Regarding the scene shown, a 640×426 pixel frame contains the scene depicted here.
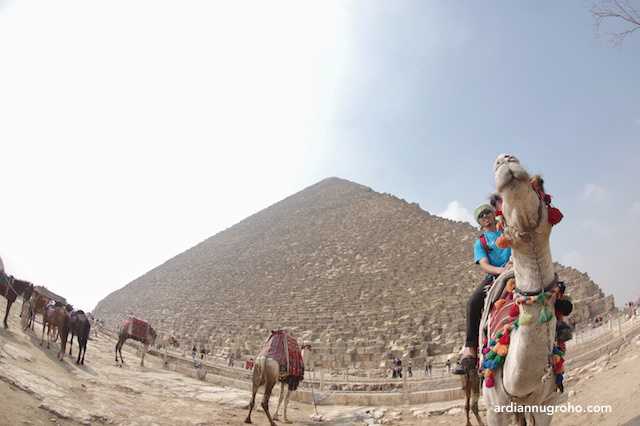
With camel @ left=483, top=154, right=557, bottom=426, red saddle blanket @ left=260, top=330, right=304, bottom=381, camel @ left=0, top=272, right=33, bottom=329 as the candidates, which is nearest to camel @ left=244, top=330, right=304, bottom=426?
red saddle blanket @ left=260, top=330, right=304, bottom=381

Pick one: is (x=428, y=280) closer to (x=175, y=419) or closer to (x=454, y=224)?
(x=454, y=224)

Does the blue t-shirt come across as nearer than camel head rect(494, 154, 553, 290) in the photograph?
No

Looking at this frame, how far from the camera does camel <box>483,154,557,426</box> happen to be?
1.69 metres

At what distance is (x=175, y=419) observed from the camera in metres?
5.05

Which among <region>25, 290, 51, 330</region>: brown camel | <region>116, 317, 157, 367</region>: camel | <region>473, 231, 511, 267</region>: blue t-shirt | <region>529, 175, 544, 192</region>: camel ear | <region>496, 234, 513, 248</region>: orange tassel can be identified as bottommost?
<region>116, 317, 157, 367</region>: camel

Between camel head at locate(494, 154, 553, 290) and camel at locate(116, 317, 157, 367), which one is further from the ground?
camel head at locate(494, 154, 553, 290)

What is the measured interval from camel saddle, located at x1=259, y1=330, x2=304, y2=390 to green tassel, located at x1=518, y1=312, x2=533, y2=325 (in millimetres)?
4826

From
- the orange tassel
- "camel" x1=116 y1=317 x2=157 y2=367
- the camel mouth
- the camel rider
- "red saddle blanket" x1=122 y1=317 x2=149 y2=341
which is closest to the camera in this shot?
the camel mouth

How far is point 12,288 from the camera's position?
9266mm

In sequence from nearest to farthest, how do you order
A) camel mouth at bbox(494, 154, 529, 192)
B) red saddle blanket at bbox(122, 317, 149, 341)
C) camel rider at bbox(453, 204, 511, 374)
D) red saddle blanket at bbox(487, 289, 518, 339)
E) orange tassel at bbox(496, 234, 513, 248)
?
camel mouth at bbox(494, 154, 529, 192), orange tassel at bbox(496, 234, 513, 248), red saddle blanket at bbox(487, 289, 518, 339), camel rider at bbox(453, 204, 511, 374), red saddle blanket at bbox(122, 317, 149, 341)

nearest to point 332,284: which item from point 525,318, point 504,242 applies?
point 525,318

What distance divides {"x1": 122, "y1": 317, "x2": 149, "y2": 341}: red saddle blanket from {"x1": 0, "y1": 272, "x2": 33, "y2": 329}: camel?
2.77m

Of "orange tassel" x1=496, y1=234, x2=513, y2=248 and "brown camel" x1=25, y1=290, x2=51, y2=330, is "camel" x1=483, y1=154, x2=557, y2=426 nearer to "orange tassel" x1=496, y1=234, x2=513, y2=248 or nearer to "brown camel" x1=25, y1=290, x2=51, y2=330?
"orange tassel" x1=496, y1=234, x2=513, y2=248

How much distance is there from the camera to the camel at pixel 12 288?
30.2ft
